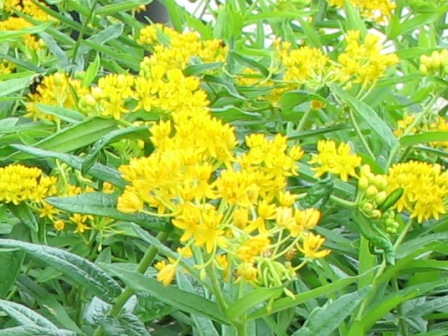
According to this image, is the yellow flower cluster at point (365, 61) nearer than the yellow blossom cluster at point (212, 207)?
No

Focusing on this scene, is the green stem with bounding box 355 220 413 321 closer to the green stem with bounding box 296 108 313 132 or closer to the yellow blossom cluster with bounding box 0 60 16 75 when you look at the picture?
the green stem with bounding box 296 108 313 132

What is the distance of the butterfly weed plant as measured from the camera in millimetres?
647

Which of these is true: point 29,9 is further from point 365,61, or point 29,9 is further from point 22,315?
point 22,315

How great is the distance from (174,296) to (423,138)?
Answer: 1.23 feet

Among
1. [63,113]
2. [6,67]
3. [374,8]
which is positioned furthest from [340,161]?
[6,67]

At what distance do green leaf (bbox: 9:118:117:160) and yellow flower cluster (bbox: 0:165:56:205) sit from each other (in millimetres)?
50

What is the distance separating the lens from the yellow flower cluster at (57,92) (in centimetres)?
97

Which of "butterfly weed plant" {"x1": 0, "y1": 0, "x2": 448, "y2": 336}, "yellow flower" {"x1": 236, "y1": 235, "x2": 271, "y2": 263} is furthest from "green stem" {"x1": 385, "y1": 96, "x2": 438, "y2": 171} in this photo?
"yellow flower" {"x1": 236, "y1": 235, "x2": 271, "y2": 263}

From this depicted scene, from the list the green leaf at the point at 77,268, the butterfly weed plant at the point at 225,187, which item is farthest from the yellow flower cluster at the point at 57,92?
the green leaf at the point at 77,268

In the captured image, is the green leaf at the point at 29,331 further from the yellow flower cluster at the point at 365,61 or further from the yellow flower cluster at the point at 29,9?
the yellow flower cluster at the point at 29,9

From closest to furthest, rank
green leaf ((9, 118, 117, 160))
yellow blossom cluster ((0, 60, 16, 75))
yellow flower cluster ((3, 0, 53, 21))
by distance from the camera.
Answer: green leaf ((9, 118, 117, 160))
yellow blossom cluster ((0, 60, 16, 75))
yellow flower cluster ((3, 0, 53, 21))

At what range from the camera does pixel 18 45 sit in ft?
4.19

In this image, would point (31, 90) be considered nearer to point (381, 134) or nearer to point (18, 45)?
point (18, 45)

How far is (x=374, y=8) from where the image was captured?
132 centimetres
